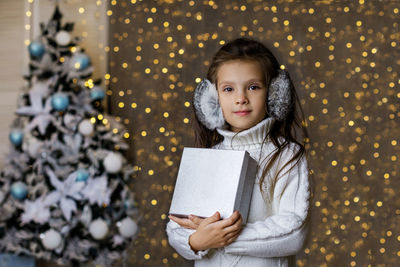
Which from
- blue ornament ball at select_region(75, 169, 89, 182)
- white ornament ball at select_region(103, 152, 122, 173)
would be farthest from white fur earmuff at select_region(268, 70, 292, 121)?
blue ornament ball at select_region(75, 169, 89, 182)

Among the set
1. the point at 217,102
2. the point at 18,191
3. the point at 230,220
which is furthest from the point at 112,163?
the point at 230,220

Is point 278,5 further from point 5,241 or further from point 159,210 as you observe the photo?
point 5,241

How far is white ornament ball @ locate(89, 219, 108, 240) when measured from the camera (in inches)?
68.8

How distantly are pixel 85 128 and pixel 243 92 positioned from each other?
1.94ft

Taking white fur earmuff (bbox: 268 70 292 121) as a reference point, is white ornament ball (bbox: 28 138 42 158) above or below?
below

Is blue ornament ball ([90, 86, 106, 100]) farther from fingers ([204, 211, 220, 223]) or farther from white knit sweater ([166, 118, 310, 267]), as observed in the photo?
fingers ([204, 211, 220, 223])

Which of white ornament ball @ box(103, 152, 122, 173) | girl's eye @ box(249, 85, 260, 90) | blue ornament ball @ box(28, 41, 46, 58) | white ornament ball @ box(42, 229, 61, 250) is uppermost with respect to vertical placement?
blue ornament ball @ box(28, 41, 46, 58)

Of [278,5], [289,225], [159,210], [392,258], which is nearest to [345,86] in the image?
[278,5]

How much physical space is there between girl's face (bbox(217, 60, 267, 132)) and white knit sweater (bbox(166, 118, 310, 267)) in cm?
4

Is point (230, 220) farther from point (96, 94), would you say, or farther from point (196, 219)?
point (96, 94)

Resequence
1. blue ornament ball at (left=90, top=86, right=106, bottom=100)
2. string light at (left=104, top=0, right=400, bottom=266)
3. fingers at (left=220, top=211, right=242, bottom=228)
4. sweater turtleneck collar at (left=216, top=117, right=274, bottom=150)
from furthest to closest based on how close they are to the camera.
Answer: string light at (left=104, top=0, right=400, bottom=266), blue ornament ball at (left=90, top=86, right=106, bottom=100), sweater turtleneck collar at (left=216, top=117, right=274, bottom=150), fingers at (left=220, top=211, right=242, bottom=228)

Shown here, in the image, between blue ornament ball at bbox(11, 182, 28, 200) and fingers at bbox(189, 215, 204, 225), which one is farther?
blue ornament ball at bbox(11, 182, 28, 200)

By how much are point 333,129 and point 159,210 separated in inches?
39.6

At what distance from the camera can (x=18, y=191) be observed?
173 centimetres
